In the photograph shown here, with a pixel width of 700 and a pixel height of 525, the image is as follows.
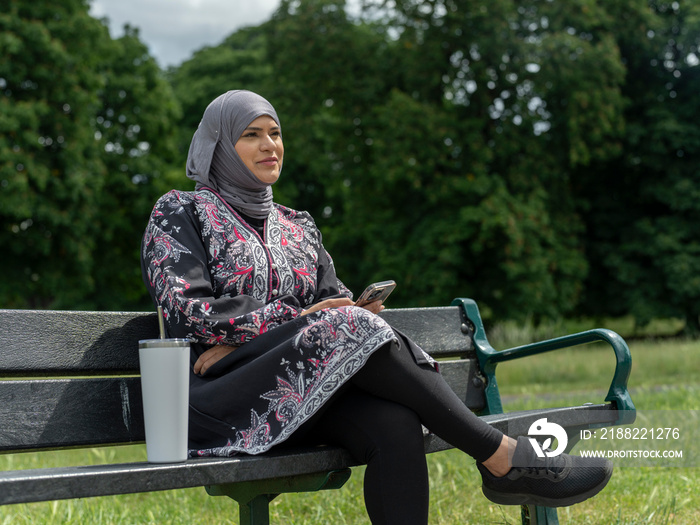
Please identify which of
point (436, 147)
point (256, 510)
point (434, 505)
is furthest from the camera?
point (436, 147)

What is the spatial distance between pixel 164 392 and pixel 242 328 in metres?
0.45

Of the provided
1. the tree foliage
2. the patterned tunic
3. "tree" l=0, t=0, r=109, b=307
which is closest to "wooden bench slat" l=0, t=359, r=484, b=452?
the patterned tunic

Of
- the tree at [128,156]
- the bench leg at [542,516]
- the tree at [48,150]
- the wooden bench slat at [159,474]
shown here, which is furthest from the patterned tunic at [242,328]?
the tree at [128,156]

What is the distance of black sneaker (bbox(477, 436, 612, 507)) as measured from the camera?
7.51ft

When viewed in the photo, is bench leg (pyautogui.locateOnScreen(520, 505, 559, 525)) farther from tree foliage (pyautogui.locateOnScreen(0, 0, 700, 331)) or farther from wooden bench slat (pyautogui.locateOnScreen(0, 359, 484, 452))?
tree foliage (pyautogui.locateOnScreen(0, 0, 700, 331))

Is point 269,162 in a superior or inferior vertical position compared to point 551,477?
superior

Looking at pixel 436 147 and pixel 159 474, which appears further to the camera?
pixel 436 147

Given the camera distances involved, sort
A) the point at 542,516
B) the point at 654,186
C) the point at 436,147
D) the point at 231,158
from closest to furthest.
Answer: the point at 231,158
the point at 542,516
the point at 436,147
the point at 654,186

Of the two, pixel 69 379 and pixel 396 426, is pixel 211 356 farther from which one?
pixel 396 426

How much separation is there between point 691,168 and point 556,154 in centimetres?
391

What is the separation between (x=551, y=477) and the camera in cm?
228

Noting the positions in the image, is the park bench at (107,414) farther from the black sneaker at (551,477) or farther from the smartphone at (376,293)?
the smartphone at (376,293)

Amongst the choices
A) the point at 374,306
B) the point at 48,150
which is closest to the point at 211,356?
the point at 374,306

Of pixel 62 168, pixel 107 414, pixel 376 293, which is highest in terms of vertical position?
pixel 62 168
